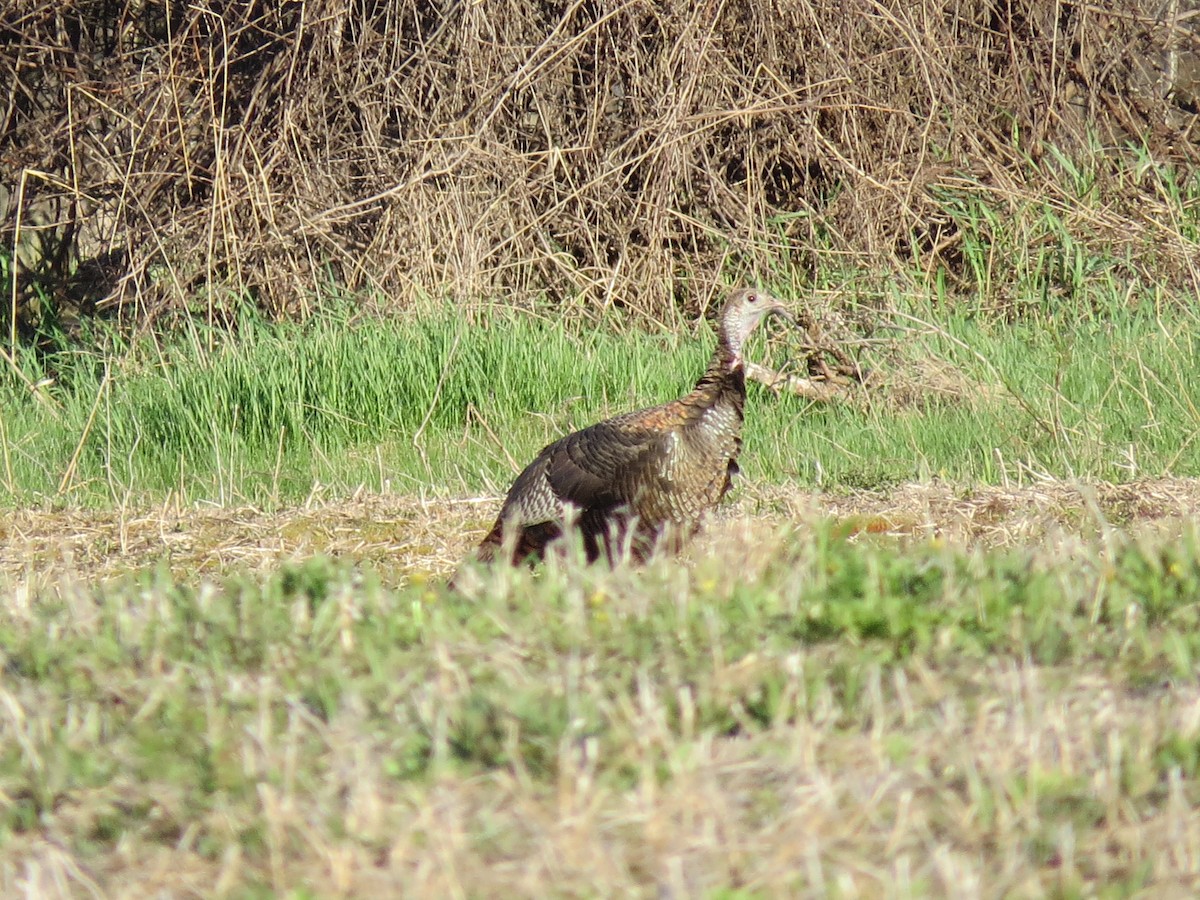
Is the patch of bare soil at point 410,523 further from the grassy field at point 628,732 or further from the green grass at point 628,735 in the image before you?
the green grass at point 628,735

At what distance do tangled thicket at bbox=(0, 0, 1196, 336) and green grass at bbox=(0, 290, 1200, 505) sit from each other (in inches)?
31.2

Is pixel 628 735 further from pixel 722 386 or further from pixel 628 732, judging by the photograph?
pixel 722 386

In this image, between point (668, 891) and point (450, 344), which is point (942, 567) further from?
point (450, 344)

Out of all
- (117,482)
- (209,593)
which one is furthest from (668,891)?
(117,482)

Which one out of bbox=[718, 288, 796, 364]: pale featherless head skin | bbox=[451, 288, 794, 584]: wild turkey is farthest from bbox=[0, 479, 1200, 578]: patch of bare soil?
bbox=[718, 288, 796, 364]: pale featherless head skin

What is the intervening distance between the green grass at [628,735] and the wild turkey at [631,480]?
1.96 metres

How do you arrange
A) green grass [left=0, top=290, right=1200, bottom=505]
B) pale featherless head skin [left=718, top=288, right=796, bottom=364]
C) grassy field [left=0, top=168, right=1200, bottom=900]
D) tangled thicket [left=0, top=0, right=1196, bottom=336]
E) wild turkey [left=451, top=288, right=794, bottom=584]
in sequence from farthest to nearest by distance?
tangled thicket [left=0, top=0, right=1196, bottom=336] < green grass [left=0, top=290, right=1200, bottom=505] < pale featherless head skin [left=718, top=288, right=796, bottom=364] < wild turkey [left=451, top=288, right=794, bottom=584] < grassy field [left=0, top=168, right=1200, bottom=900]

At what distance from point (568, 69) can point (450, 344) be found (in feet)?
7.21

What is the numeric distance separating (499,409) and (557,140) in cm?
215

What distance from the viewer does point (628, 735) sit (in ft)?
7.73

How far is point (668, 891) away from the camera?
202cm

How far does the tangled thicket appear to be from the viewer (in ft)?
28.0

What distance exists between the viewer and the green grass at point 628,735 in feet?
6.97

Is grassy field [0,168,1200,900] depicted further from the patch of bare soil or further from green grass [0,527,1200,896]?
the patch of bare soil
